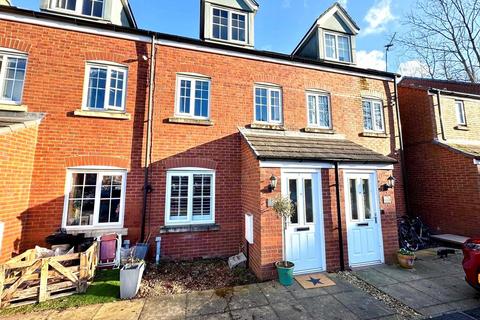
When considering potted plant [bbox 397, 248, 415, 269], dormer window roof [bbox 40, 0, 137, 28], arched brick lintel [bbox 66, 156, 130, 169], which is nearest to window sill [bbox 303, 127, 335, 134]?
potted plant [bbox 397, 248, 415, 269]

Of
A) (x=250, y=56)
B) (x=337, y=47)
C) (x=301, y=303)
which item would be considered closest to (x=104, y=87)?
(x=250, y=56)

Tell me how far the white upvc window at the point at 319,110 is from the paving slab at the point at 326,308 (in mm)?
6405

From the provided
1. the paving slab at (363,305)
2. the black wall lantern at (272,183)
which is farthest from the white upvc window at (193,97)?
the paving slab at (363,305)

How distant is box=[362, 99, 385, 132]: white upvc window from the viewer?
10.4 metres

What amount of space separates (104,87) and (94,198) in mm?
3638

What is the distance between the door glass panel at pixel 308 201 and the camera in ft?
22.1

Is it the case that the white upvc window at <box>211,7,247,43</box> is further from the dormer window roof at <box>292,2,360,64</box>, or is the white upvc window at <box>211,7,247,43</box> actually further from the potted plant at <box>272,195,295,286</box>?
the potted plant at <box>272,195,295,286</box>

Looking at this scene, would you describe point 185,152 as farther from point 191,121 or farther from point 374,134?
point 374,134

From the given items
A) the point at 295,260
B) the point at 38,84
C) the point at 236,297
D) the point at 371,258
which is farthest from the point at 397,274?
the point at 38,84

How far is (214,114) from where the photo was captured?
27.0ft

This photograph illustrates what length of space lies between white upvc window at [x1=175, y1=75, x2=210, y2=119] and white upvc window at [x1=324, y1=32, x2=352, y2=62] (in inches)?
248

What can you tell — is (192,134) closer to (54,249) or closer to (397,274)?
(54,249)

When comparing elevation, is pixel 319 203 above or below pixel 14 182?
below

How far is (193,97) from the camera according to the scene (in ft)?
26.7
